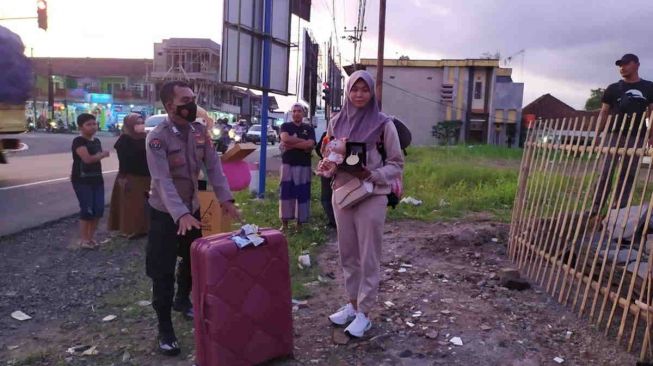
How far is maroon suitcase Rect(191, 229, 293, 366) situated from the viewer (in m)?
2.82

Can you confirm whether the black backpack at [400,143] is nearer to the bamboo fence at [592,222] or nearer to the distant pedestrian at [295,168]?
the bamboo fence at [592,222]

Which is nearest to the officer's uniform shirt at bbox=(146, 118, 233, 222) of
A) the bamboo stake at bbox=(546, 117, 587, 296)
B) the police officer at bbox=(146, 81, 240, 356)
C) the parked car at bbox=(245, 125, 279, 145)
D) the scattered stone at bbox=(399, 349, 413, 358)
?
the police officer at bbox=(146, 81, 240, 356)

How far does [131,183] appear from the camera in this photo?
20.6 ft

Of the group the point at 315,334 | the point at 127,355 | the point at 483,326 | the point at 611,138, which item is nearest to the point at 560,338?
the point at 483,326

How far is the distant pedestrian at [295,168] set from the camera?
660 cm

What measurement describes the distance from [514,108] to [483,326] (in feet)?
133

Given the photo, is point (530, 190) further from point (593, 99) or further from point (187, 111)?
point (593, 99)

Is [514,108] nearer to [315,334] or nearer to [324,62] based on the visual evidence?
[324,62]

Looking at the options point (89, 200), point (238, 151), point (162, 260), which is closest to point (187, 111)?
point (162, 260)

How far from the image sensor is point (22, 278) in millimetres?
4992

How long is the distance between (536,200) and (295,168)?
116 inches

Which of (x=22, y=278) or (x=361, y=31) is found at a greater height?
(x=361, y=31)

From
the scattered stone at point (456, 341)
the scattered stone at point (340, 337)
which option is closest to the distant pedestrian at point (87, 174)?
the scattered stone at point (340, 337)

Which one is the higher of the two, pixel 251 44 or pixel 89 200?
pixel 251 44
